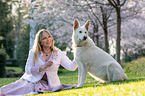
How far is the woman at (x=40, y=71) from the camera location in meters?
5.02

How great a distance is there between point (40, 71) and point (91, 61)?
1.41 metres

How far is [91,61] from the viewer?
5.19 meters

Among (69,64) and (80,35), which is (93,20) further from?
(80,35)

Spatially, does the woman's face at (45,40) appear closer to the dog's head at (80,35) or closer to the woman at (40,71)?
the woman at (40,71)

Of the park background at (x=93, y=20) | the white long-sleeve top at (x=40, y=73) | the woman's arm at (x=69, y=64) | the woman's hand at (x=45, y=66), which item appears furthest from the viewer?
the park background at (x=93, y=20)

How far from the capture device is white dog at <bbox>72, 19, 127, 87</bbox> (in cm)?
501

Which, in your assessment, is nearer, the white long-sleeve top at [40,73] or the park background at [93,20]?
the white long-sleeve top at [40,73]

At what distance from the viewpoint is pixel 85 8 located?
52.1ft

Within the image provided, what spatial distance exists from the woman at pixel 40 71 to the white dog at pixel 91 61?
19.2 inches

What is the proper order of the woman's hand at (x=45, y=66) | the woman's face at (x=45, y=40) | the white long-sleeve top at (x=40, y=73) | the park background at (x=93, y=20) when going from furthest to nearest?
the park background at (x=93, y=20)
the woman's face at (x=45, y=40)
the white long-sleeve top at (x=40, y=73)
the woman's hand at (x=45, y=66)

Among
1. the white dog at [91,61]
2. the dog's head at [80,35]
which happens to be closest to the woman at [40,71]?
the white dog at [91,61]

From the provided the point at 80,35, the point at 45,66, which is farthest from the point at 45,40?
the point at 80,35

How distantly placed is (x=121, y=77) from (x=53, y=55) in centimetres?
200


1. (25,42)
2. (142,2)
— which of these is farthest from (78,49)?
(25,42)
